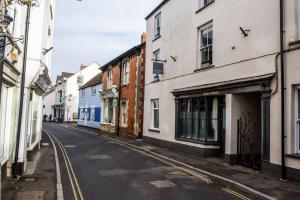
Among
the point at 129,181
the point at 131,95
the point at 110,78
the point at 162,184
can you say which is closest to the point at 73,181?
the point at 129,181

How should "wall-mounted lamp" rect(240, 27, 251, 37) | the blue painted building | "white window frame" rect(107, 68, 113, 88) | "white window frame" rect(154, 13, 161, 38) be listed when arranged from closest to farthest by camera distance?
1. "wall-mounted lamp" rect(240, 27, 251, 37)
2. "white window frame" rect(154, 13, 161, 38)
3. "white window frame" rect(107, 68, 113, 88)
4. the blue painted building

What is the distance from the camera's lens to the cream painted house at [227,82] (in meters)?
10.0

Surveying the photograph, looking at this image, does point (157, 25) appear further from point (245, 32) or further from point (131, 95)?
point (245, 32)

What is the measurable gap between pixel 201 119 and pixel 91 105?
80.5ft

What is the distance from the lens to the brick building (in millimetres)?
24172

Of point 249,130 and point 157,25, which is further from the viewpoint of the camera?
point 157,25

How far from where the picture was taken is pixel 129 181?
958 centimetres

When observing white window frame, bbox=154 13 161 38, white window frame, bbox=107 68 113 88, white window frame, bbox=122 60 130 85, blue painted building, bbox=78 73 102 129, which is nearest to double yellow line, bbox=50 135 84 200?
white window frame, bbox=154 13 161 38

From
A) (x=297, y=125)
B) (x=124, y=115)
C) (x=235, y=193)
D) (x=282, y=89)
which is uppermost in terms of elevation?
(x=282, y=89)

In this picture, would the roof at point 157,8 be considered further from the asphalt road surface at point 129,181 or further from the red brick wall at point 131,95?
the asphalt road surface at point 129,181

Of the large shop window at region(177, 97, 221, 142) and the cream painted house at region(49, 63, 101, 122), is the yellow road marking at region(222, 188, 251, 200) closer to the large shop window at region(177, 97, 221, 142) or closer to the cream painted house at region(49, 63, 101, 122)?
the large shop window at region(177, 97, 221, 142)

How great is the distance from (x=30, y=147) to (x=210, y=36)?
9.49 m

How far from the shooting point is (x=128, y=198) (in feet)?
25.3

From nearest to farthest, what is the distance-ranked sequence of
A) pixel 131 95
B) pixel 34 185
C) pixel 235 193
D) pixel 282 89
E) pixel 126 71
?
pixel 235 193
pixel 34 185
pixel 282 89
pixel 131 95
pixel 126 71
